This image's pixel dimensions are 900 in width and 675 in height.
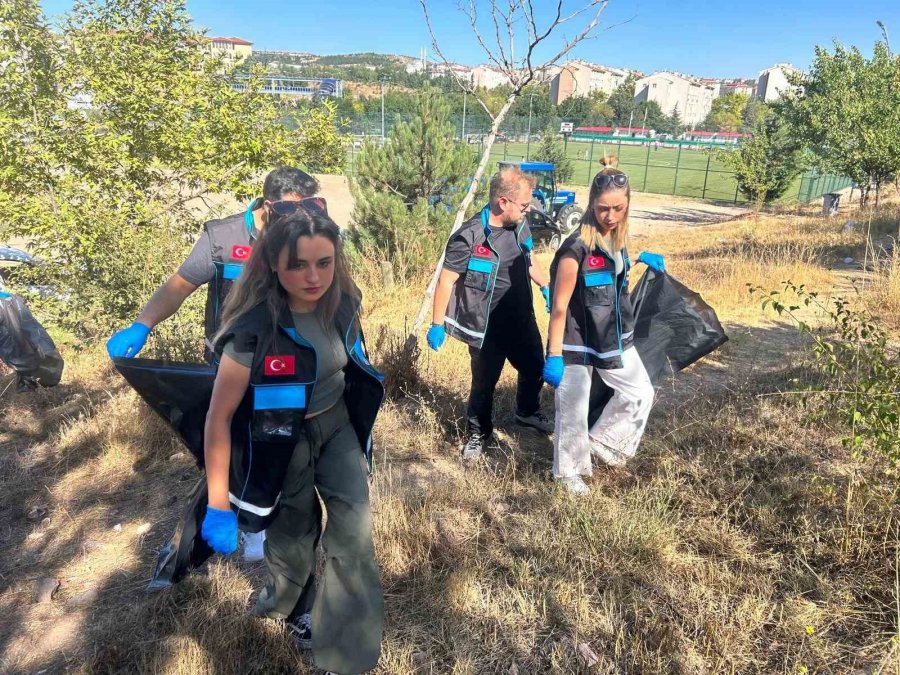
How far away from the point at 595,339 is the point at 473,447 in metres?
1.04

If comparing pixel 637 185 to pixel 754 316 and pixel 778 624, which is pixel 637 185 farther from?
pixel 778 624

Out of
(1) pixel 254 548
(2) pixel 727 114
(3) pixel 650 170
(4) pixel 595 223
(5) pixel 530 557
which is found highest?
(2) pixel 727 114

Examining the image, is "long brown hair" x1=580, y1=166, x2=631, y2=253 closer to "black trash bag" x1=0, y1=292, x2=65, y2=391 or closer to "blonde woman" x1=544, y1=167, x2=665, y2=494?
"blonde woman" x1=544, y1=167, x2=665, y2=494

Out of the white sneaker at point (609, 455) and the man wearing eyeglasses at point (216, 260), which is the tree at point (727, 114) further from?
the man wearing eyeglasses at point (216, 260)

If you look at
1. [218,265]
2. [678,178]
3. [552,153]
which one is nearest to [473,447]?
[218,265]

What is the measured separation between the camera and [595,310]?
2.86 meters

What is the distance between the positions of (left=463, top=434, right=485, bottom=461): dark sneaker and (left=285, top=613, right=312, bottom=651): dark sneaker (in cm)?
146

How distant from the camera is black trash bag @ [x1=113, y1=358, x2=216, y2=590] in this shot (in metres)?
1.97

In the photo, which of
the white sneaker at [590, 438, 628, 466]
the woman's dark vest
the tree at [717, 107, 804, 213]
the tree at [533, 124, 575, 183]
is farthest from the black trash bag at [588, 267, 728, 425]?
the tree at [533, 124, 575, 183]

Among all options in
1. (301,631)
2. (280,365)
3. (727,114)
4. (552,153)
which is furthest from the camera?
(727,114)

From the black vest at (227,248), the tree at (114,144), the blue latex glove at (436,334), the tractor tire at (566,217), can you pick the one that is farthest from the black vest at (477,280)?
the tractor tire at (566,217)

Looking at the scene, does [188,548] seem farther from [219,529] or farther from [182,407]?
[182,407]

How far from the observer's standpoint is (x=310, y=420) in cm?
193

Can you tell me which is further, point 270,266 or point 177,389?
point 177,389
